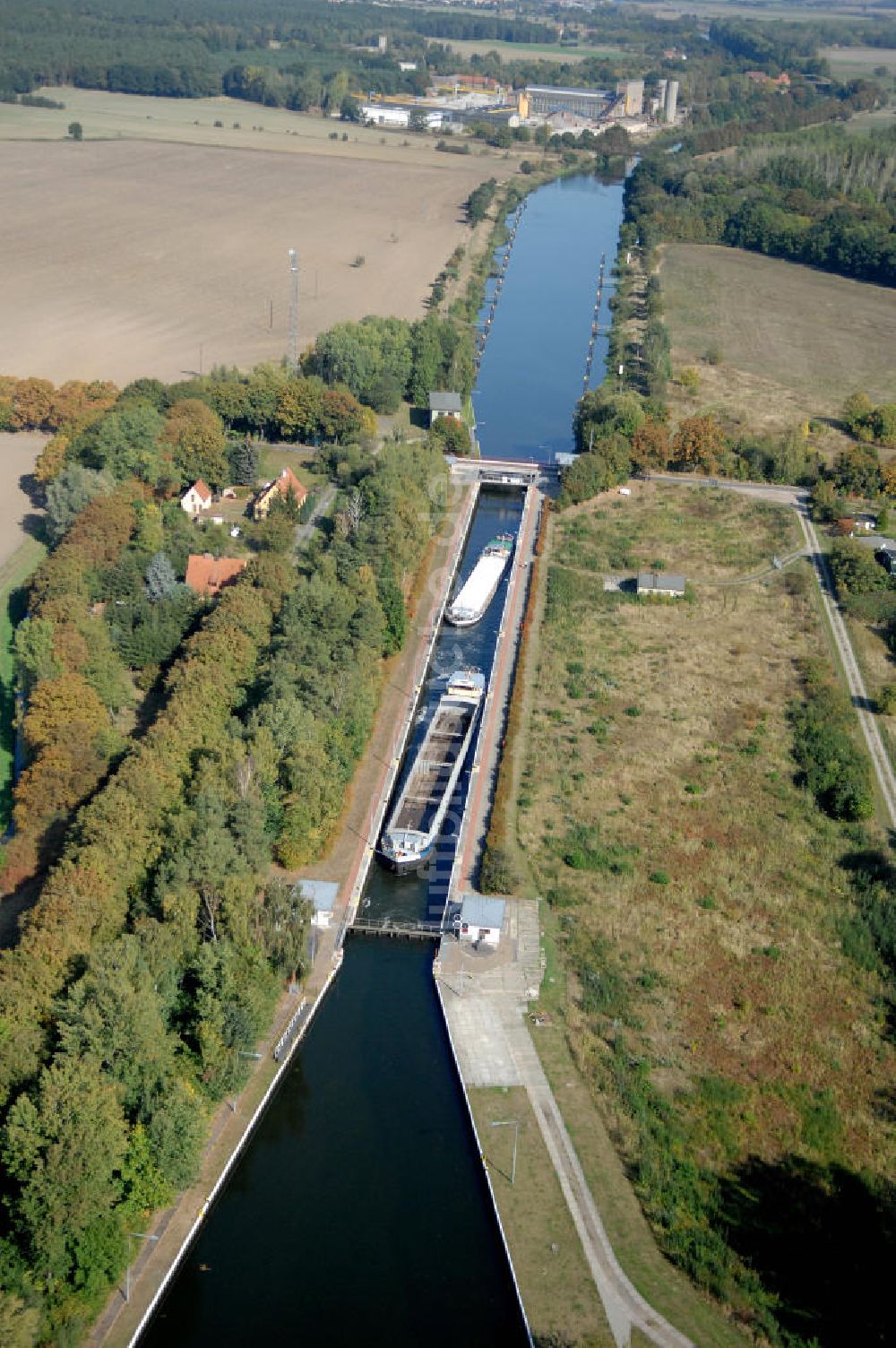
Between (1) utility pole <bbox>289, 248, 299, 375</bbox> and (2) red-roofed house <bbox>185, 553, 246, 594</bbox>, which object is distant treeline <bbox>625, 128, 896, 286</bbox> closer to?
(1) utility pole <bbox>289, 248, 299, 375</bbox>

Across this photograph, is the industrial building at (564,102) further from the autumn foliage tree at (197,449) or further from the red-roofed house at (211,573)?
the red-roofed house at (211,573)

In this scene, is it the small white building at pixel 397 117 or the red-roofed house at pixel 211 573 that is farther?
the small white building at pixel 397 117

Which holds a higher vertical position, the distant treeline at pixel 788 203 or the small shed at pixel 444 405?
the distant treeline at pixel 788 203

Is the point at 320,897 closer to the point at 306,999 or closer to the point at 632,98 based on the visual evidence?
the point at 306,999


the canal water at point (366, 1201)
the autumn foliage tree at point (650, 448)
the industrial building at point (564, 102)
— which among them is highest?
the industrial building at point (564, 102)

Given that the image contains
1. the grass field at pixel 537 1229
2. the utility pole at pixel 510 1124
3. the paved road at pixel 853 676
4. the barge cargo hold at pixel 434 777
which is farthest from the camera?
the paved road at pixel 853 676

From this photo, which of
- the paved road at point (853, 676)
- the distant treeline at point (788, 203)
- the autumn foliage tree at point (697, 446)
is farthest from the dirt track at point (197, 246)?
the paved road at point (853, 676)
